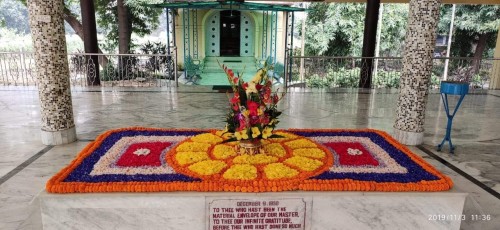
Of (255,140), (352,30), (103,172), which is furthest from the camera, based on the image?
(352,30)

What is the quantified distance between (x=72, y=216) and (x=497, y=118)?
252 inches

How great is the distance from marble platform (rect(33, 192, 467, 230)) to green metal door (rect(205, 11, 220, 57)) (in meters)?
10.1

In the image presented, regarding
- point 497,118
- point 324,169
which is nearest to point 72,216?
point 324,169

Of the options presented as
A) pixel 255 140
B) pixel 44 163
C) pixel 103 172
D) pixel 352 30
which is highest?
pixel 352 30

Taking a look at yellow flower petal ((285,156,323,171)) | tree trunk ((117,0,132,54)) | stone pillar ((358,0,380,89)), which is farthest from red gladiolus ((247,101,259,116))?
tree trunk ((117,0,132,54))

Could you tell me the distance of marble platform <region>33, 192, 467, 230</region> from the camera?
→ 249 centimetres

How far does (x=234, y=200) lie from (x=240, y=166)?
36 centimetres

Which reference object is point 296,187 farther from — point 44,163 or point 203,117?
point 203,117

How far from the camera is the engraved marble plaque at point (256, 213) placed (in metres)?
2.53

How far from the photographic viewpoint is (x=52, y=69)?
13.6 ft

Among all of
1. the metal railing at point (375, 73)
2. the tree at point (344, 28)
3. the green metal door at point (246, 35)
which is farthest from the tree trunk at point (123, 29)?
the tree at point (344, 28)

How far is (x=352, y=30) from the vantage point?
15.3 metres

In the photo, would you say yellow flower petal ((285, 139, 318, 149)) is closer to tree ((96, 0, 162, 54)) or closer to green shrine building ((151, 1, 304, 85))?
green shrine building ((151, 1, 304, 85))

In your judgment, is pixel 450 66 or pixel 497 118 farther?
pixel 450 66
